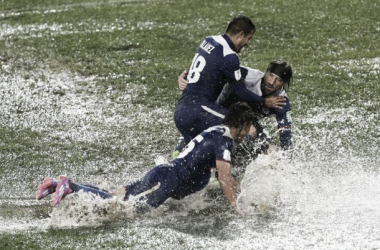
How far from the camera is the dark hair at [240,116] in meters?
7.67

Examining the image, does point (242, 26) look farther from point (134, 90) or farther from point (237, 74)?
point (134, 90)

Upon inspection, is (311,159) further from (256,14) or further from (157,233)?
(256,14)

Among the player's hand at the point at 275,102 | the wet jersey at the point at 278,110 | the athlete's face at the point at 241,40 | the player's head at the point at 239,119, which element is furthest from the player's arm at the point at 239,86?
the player's head at the point at 239,119

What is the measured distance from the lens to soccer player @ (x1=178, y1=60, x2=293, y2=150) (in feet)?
27.5

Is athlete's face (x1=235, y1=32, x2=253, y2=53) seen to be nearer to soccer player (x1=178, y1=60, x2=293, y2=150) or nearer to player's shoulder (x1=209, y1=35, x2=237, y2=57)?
player's shoulder (x1=209, y1=35, x2=237, y2=57)

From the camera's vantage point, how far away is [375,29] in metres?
13.7

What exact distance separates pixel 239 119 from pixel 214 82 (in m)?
0.86

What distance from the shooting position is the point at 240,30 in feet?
27.4

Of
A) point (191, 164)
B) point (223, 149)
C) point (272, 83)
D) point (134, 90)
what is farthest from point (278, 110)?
point (134, 90)

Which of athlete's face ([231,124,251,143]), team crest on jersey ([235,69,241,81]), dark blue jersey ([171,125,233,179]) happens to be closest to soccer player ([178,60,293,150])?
team crest on jersey ([235,69,241,81])

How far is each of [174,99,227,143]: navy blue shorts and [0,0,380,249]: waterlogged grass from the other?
1.00 metres

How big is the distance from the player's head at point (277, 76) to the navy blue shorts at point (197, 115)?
24.4 inches

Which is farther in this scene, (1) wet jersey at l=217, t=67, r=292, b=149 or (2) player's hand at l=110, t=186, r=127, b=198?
(1) wet jersey at l=217, t=67, r=292, b=149

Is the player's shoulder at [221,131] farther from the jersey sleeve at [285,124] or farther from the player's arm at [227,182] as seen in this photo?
the jersey sleeve at [285,124]
